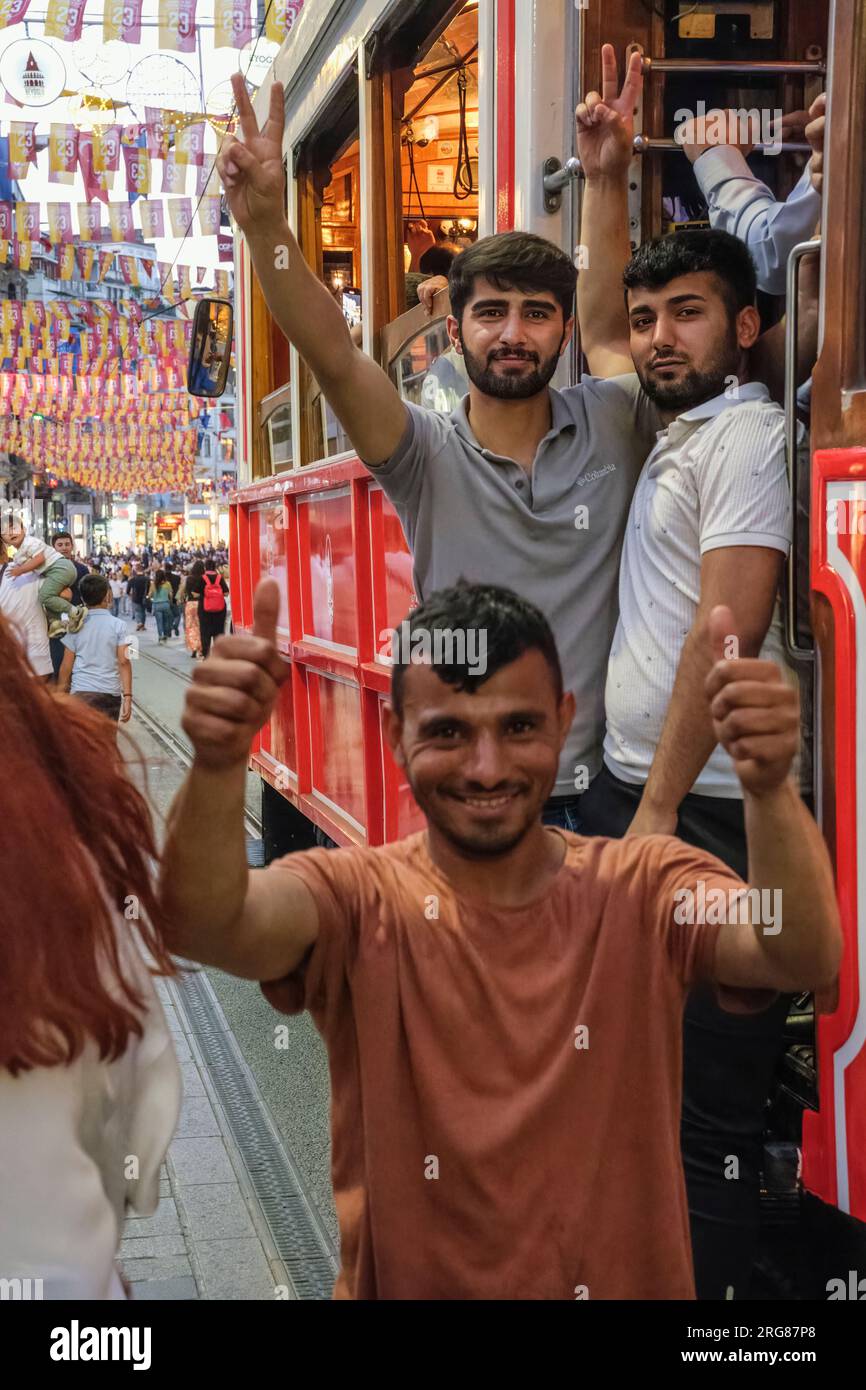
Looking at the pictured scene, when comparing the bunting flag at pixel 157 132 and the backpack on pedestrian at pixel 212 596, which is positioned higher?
the bunting flag at pixel 157 132

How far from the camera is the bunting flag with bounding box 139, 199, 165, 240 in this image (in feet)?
48.0

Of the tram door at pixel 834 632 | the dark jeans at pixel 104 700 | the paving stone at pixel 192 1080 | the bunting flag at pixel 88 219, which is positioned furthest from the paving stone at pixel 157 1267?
the bunting flag at pixel 88 219

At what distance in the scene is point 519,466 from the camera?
2592 mm

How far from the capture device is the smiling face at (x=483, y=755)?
5.35ft

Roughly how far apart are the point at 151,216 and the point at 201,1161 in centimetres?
1227

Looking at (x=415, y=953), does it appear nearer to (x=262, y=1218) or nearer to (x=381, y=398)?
(x=381, y=398)

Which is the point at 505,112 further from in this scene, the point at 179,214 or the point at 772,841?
the point at 179,214

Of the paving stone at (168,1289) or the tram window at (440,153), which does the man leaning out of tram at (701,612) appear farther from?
the tram window at (440,153)

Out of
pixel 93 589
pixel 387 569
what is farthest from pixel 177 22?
pixel 387 569

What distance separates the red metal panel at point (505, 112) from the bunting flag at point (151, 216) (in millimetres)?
12035

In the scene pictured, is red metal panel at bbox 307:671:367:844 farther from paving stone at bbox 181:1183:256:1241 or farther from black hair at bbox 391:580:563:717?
black hair at bbox 391:580:563:717

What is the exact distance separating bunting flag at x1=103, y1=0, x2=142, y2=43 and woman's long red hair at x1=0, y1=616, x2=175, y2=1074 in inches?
401

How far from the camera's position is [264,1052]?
5211 millimetres

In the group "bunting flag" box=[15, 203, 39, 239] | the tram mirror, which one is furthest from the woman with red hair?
Answer: "bunting flag" box=[15, 203, 39, 239]
